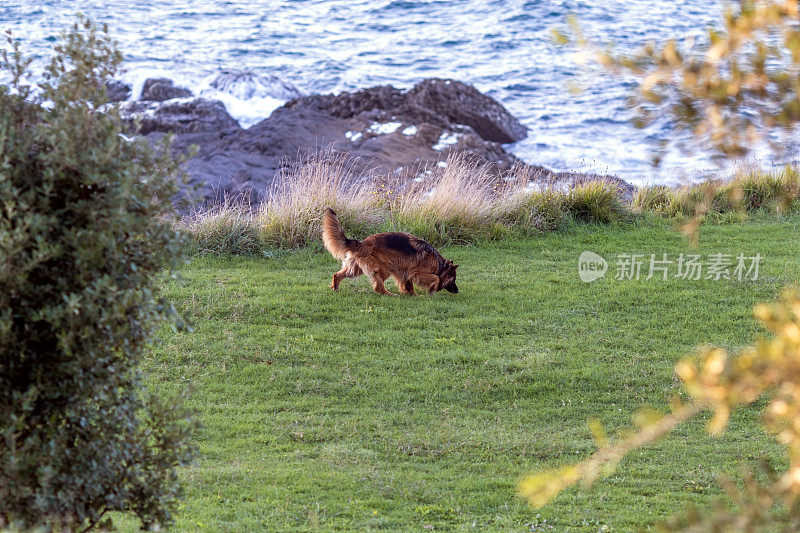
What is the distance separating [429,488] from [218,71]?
2378cm

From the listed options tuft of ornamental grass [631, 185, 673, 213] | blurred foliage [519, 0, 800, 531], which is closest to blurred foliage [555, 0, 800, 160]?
blurred foliage [519, 0, 800, 531]

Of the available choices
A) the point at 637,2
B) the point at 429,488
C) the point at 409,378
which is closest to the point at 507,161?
the point at 409,378

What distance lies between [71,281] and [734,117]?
265cm

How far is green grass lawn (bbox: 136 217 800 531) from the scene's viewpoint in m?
5.26

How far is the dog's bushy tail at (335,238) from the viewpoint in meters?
9.30

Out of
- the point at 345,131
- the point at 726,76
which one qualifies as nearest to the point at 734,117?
the point at 726,76

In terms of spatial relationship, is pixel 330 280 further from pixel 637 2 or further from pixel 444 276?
pixel 637 2

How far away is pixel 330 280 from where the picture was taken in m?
10.1

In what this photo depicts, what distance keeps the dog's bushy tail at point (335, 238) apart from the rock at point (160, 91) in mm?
16364

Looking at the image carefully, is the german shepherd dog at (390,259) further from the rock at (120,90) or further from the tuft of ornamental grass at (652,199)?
the rock at (120,90)

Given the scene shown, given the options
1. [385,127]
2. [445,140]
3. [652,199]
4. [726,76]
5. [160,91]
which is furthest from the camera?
[160,91]

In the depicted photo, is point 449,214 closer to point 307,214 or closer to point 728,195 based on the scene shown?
point 307,214

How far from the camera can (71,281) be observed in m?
3.48

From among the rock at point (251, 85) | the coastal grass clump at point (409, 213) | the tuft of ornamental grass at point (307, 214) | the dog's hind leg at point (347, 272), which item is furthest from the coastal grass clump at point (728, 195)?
the rock at point (251, 85)
